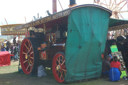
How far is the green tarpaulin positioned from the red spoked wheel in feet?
1.26

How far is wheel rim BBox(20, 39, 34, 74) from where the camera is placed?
6934 mm

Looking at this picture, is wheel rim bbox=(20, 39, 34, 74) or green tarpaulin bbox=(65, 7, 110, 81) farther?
wheel rim bbox=(20, 39, 34, 74)

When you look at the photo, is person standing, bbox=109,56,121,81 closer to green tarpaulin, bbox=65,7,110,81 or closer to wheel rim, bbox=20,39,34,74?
green tarpaulin, bbox=65,7,110,81

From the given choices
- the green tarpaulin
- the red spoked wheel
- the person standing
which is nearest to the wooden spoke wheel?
the red spoked wheel

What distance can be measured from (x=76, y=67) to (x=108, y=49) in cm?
214

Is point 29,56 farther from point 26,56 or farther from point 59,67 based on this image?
point 59,67

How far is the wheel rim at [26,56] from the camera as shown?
6934 mm

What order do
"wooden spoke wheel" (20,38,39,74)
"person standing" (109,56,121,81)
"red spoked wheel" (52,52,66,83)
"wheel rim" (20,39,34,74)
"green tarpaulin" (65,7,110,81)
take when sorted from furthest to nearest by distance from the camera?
"wheel rim" (20,39,34,74)
"wooden spoke wheel" (20,38,39,74)
"person standing" (109,56,121,81)
"red spoked wheel" (52,52,66,83)
"green tarpaulin" (65,7,110,81)

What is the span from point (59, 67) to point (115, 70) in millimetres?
1864

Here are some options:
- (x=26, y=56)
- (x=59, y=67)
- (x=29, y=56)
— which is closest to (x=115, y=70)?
(x=59, y=67)

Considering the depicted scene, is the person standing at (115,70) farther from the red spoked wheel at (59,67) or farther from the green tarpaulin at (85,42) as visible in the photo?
the red spoked wheel at (59,67)

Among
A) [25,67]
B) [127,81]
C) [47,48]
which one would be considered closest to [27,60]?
[25,67]

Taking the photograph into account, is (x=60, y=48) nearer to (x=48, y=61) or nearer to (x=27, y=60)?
(x=48, y=61)

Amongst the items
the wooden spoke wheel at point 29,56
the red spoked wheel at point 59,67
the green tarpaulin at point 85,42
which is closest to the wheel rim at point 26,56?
the wooden spoke wheel at point 29,56
